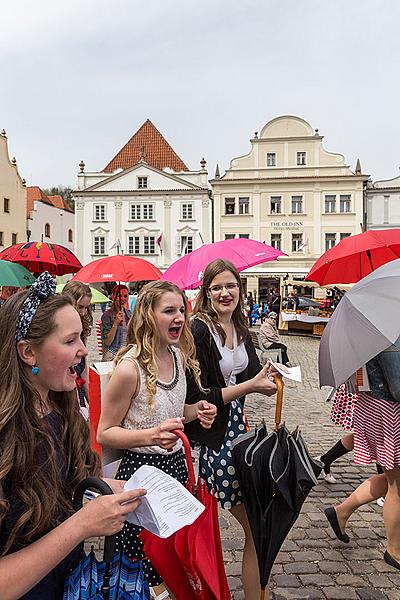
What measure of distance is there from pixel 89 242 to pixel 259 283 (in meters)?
14.9

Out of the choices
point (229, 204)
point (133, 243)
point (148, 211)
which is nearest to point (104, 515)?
point (229, 204)

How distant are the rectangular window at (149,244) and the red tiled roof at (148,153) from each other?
23.8 ft

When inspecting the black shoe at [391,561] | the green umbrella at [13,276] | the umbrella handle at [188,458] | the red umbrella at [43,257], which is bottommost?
the black shoe at [391,561]

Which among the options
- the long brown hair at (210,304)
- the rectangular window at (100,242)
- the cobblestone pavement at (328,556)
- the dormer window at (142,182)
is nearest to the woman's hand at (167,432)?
the long brown hair at (210,304)

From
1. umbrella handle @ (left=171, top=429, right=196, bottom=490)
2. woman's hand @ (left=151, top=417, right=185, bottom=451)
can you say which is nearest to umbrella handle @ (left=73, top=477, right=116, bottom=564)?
umbrella handle @ (left=171, top=429, right=196, bottom=490)

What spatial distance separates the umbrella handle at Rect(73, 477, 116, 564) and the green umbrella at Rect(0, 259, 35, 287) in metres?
5.20

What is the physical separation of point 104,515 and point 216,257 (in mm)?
5598

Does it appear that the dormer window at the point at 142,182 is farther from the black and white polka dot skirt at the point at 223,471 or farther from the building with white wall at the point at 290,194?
the black and white polka dot skirt at the point at 223,471

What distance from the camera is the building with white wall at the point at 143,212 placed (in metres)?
43.3

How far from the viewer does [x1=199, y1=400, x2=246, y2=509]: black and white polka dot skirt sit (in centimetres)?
275

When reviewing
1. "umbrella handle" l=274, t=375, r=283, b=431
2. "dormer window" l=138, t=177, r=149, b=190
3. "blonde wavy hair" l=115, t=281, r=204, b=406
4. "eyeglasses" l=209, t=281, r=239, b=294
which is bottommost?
"umbrella handle" l=274, t=375, r=283, b=431

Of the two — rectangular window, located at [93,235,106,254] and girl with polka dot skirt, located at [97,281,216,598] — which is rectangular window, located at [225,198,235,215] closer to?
rectangular window, located at [93,235,106,254]

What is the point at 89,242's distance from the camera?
44.0 metres

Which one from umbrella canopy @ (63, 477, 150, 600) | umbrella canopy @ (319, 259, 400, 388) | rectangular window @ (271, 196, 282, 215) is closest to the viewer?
umbrella canopy @ (63, 477, 150, 600)
